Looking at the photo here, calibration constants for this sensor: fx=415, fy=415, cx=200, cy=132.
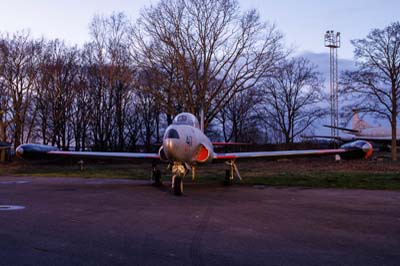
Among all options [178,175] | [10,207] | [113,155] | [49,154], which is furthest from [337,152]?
[10,207]

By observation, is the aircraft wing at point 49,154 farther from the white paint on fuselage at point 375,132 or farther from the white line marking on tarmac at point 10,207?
the white paint on fuselage at point 375,132

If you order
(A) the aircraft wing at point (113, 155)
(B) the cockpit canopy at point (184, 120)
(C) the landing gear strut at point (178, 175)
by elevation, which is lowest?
(C) the landing gear strut at point (178, 175)

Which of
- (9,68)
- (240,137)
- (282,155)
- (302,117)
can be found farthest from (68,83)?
(282,155)

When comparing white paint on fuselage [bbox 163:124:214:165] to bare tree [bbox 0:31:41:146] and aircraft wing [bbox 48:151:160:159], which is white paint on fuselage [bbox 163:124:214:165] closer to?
aircraft wing [bbox 48:151:160:159]

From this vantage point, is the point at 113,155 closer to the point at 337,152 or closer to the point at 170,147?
the point at 170,147

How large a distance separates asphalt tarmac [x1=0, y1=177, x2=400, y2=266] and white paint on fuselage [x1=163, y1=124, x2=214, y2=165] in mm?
1882

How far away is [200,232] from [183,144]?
256 inches

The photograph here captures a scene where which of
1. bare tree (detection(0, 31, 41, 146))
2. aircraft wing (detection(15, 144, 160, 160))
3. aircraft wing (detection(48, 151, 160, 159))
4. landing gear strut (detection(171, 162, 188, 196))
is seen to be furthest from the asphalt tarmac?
bare tree (detection(0, 31, 41, 146))

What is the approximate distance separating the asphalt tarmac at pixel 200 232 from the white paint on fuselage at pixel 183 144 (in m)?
1.88

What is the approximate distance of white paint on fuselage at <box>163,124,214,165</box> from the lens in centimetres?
1331

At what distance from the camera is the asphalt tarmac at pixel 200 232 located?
5430mm

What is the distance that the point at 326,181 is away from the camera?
19156mm

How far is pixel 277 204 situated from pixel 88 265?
283 inches

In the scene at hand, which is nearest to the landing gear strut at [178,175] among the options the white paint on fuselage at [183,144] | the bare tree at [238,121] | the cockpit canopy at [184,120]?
the white paint on fuselage at [183,144]
